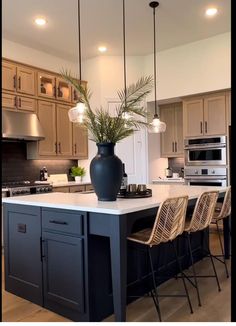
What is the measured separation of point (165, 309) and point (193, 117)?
3.60 meters

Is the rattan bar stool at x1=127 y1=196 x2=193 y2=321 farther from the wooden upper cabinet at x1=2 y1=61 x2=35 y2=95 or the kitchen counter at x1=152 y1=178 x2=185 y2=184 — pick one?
the wooden upper cabinet at x1=2 y1=61 x2=35 y2=95

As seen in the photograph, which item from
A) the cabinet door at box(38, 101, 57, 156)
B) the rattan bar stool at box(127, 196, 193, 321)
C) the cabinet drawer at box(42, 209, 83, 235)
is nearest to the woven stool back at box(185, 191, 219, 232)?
the rattan bar stool at box(127, 196, 193, 321)

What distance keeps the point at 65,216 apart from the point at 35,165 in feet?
10.5

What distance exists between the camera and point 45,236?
2389 mm

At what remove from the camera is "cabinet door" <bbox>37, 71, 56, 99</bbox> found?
4980mm

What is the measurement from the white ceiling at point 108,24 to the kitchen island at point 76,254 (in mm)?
2693

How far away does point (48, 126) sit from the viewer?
5.11 meters

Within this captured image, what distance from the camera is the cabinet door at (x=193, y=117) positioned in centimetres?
515

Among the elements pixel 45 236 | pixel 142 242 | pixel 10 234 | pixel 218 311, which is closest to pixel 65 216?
pixel 45 236

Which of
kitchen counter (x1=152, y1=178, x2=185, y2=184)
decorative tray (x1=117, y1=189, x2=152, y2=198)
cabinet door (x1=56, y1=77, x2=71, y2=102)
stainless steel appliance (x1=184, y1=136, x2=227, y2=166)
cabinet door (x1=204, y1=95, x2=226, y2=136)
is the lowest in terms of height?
kitchen counter (x1=152, y1=178, x2=185, y2=184)

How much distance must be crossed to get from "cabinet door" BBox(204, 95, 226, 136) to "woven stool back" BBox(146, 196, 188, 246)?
9.66 feet

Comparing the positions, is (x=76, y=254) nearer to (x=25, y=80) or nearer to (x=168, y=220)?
(x=168, y=220)

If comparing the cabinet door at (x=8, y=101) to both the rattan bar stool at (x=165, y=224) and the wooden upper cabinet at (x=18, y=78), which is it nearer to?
the wooden upper cabinet at (x=18, y=78)

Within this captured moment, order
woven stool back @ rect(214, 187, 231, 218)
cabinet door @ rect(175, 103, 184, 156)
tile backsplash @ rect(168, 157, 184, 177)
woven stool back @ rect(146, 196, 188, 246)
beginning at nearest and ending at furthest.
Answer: woven stool back @ rect(146, 196, 188, 246) → woven stool back @ rect(214, 187, 231, 218) → cabinet door @ rect(175, 103, 184, 156) → tile backsplash @ rect(168, 157, 184, 177)
